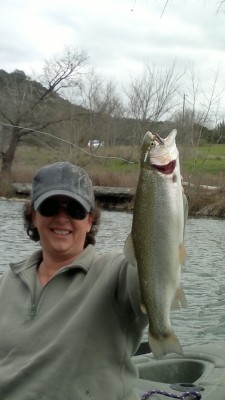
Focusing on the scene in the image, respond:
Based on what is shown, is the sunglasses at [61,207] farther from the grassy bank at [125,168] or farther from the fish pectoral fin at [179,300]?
the grassy bank at [125,168]

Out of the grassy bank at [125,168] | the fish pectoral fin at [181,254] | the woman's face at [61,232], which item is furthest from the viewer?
the grassy bank at [125,168]

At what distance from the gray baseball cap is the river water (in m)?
2.55

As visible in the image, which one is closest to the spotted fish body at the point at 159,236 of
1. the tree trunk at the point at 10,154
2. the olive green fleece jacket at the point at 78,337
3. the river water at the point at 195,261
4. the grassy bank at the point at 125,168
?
the olive green fleece jacket at the point at 78,337

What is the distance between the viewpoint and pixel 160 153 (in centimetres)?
234

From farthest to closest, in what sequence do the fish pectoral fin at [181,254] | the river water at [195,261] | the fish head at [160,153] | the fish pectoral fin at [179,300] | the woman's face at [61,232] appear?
1. the river water at [195,261]
2. the woman's face at [61,232]
3. the fish pectoral fin at [179,300]
4. the fish pectoral fin at [181,254]
5. the fish head at [160,153]

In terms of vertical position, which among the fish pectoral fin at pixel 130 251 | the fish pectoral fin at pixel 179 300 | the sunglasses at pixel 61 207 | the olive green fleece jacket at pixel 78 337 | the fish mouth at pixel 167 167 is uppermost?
the fish mouth at pixel 167 167

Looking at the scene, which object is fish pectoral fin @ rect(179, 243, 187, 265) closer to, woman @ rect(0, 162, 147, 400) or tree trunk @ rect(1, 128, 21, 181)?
woman @ rect(0, 162, 147, 400)

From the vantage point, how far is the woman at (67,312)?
2.77 m

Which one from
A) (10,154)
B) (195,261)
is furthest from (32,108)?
(195,261)

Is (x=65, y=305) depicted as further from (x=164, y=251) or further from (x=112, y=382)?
(x=164, y=251)

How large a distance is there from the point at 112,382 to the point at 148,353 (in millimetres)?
3107

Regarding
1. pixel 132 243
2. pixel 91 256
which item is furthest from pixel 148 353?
pixel 132 243

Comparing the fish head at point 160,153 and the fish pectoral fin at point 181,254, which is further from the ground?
the fish head at point 160,153

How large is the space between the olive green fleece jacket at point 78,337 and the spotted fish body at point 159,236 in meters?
0.13
